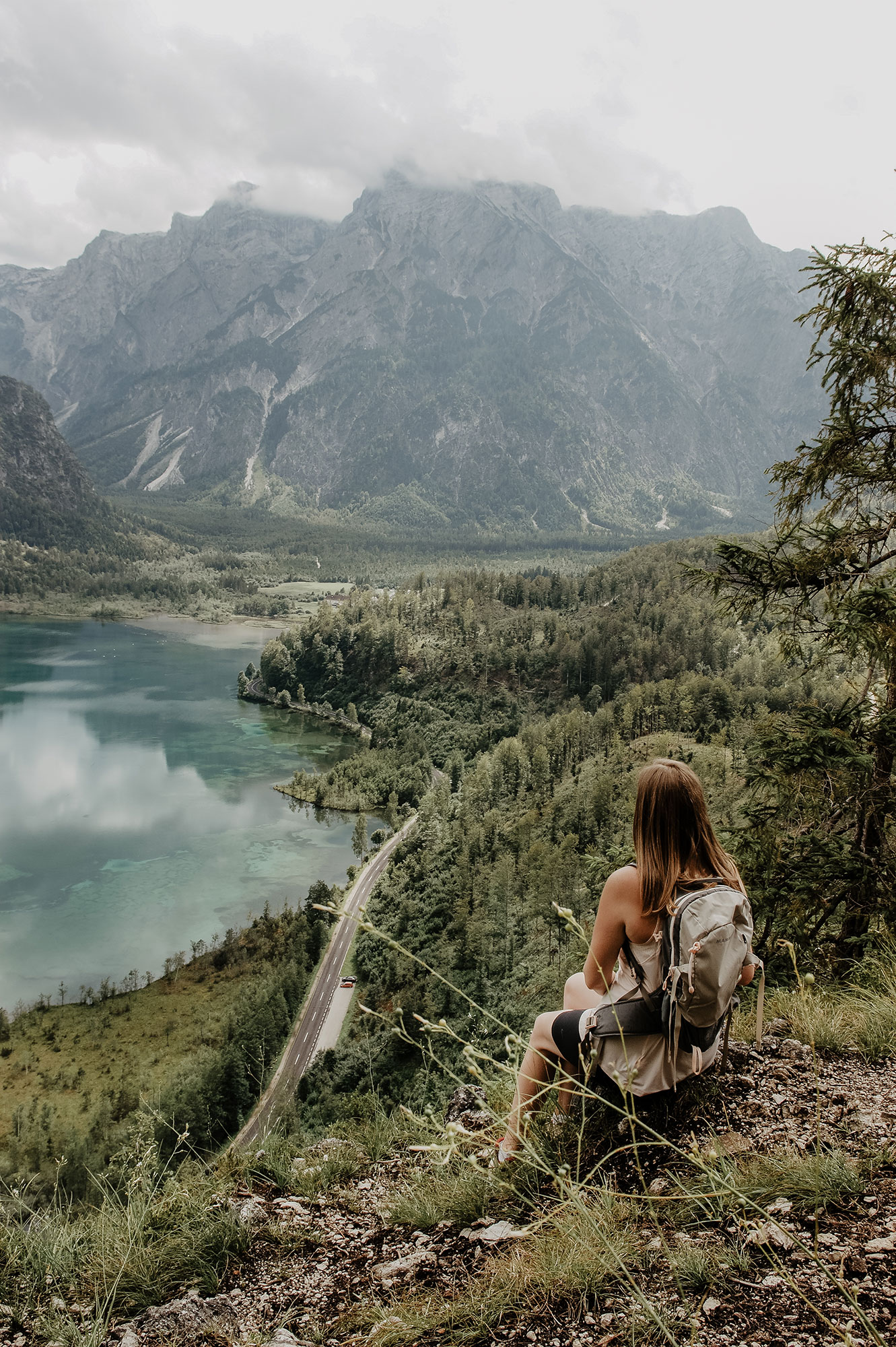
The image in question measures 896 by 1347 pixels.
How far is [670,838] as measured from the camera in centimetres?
275

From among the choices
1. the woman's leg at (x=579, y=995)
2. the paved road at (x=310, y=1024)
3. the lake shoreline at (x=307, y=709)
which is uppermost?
the woman's leg at (x=579, y=995)

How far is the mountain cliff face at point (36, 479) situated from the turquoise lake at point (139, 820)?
103 metres

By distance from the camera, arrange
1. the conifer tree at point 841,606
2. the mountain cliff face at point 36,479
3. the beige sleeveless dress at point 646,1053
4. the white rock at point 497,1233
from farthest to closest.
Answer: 1. the mountain cliff face at point 36,479
2. the conifer tree at point 841,606
3. the beige sleeveless dress at point 646,1053
4. the white rock at point 497,1233

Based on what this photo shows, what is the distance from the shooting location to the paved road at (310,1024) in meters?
24.3

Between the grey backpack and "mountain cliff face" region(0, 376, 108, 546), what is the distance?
642 feet

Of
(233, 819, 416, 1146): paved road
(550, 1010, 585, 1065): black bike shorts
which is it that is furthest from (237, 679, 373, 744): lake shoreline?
(550, 1010, 585, 1065): black bike shorts

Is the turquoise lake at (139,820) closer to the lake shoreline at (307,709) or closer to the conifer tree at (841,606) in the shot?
the lake shoreline at (307,709)

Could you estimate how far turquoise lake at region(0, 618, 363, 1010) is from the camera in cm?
3506

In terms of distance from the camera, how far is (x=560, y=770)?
4862 cm

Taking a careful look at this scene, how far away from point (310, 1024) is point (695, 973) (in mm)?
30732

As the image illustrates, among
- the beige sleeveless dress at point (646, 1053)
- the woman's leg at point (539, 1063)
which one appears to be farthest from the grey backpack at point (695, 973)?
the woman's leg at point (539, 1063)

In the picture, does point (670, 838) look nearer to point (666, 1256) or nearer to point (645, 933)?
point (645, 933)

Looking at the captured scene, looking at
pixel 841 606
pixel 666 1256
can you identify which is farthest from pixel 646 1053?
pixel 841 606

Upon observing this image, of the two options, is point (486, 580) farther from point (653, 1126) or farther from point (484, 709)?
point (653, 1126)
